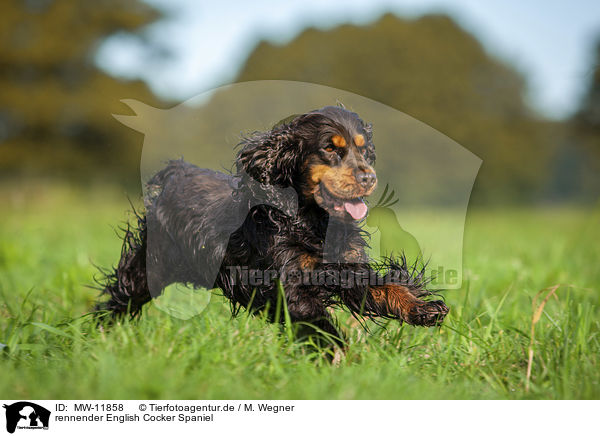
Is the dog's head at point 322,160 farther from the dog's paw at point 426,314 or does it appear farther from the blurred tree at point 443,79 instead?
the blurred tree at point 443,79

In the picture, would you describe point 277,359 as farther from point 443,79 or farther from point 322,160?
point 443,79

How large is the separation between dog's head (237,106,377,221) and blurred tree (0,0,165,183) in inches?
720

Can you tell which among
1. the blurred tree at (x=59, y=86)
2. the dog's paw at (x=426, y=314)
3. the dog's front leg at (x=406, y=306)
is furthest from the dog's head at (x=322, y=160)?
the blurred tree at (x=59, y=86)

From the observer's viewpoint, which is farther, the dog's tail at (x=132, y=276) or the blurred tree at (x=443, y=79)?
the blurred tree at (x=443, y=79)

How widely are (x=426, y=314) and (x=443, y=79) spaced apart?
17.4 metres

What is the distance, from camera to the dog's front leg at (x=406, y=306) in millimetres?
2453

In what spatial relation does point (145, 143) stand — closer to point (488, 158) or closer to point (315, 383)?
point (315, 383)

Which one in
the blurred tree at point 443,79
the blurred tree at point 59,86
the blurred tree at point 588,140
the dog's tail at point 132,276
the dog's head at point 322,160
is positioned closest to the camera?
the dog's head at point 322,160

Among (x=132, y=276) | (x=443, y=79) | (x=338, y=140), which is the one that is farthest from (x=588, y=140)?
(x=132, y=276)

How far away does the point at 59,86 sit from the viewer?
21141 millimetres

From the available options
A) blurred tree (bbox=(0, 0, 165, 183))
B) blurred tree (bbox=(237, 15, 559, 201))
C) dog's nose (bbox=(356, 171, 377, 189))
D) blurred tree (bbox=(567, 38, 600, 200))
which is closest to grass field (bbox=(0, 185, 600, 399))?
dog's nose (bbox=(356, 171, 377, 189))
